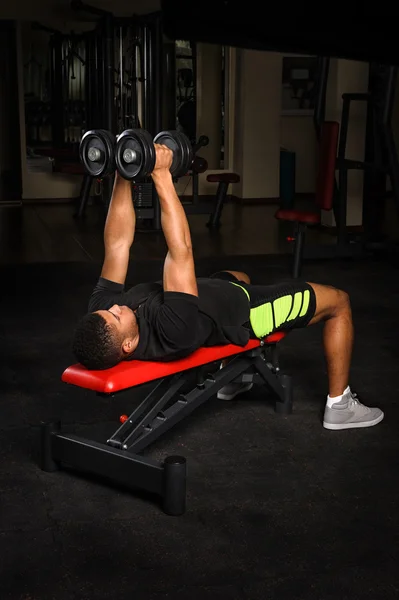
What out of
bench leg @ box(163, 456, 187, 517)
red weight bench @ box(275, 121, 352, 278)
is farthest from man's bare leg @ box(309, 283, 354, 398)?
red weight bench @ box(275, 121, 352, 278)

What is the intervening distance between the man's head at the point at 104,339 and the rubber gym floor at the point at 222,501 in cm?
41

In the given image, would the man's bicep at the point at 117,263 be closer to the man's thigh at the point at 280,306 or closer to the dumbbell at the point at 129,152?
the dumbbell at the point at 129,152

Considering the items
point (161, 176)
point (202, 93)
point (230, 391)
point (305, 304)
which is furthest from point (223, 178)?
point (161, 176)

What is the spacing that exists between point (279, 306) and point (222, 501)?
682mm

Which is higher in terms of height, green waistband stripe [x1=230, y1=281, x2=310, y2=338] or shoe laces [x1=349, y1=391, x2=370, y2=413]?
green waistband stripe [x1=230, y1=281, x2=310, y2=338]

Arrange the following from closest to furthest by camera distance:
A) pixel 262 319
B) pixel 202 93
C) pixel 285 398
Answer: pixel 262 319, pixel 285 398, pixel 202 93

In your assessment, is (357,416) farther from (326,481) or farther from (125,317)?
(125,317)

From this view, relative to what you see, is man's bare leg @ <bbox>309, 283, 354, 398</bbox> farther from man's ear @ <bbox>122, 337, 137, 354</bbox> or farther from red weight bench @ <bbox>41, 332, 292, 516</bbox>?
man's ear @ <bbox>122, 337, 137, 354</bbox>

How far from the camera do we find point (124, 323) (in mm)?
2314

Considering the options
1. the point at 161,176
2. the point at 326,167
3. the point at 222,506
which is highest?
the point at 161,176

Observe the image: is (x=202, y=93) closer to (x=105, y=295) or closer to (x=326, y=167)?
(x=326, y=167)

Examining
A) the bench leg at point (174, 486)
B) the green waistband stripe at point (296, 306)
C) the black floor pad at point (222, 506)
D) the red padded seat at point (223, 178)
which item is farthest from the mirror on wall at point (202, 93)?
the bench leg at point (174, 486)

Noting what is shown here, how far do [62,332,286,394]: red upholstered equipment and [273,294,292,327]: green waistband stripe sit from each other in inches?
9.7

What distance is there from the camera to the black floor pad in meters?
1.93
